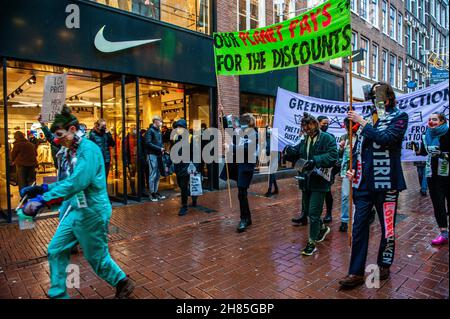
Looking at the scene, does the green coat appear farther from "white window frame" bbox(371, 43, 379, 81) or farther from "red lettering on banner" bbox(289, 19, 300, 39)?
"white window frame" bbox(371, 43, 379, 81)

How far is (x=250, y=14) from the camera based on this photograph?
11.7 meters

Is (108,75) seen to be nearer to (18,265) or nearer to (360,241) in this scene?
(18,265)

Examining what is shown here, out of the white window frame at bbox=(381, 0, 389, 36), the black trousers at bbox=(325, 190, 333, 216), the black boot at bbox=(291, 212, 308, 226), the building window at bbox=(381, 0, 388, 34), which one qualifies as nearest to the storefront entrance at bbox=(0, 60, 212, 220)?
the black boot at bbox=(291, 212, 308, 226)

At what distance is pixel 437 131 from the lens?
498cm

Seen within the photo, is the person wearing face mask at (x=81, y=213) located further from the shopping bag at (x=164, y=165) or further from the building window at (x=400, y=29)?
the building window at (x=400, y=29)

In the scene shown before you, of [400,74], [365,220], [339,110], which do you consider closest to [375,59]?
[400,74]

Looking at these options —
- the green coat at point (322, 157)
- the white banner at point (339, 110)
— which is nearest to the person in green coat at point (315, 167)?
the green coat at point (322, 157)

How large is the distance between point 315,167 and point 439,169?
2.00 meters

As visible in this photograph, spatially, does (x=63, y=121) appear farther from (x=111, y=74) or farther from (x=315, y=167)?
(x=111, y=74)

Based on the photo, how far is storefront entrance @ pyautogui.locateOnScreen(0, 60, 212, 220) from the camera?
7472mm

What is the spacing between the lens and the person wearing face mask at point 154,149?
8.29 metres

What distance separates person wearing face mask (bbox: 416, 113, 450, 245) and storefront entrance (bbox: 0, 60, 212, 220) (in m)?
6.40
